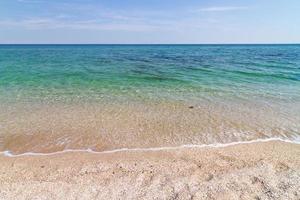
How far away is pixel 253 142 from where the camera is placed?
6113mm

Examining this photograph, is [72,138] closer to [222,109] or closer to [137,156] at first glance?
[137,156]

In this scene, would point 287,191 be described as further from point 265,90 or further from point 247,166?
point 265,90

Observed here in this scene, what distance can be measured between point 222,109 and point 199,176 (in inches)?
187

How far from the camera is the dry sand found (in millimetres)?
3982

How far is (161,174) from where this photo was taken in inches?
180

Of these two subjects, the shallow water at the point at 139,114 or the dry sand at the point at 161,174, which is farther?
the shallow water at the point at 139,114

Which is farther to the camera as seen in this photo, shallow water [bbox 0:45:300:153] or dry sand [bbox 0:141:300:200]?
shallow water [bbox 0:45:300:153]

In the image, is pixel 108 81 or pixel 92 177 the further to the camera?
pixel 108 81

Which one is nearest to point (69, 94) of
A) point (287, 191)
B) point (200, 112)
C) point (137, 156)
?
point (200, 112)

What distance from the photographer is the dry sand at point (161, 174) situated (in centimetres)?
398

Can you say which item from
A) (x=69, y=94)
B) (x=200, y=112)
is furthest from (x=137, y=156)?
(x=69, y=94)

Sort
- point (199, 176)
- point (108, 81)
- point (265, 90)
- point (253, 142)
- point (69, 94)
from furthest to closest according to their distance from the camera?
point (108, 81) → point (265, 90) → point (69, 94) → point (253, 142) → point (199, 176)

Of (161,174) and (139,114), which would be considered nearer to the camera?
(161,174)

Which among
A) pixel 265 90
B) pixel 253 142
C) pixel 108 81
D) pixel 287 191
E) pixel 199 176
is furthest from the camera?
pixel 108 81
